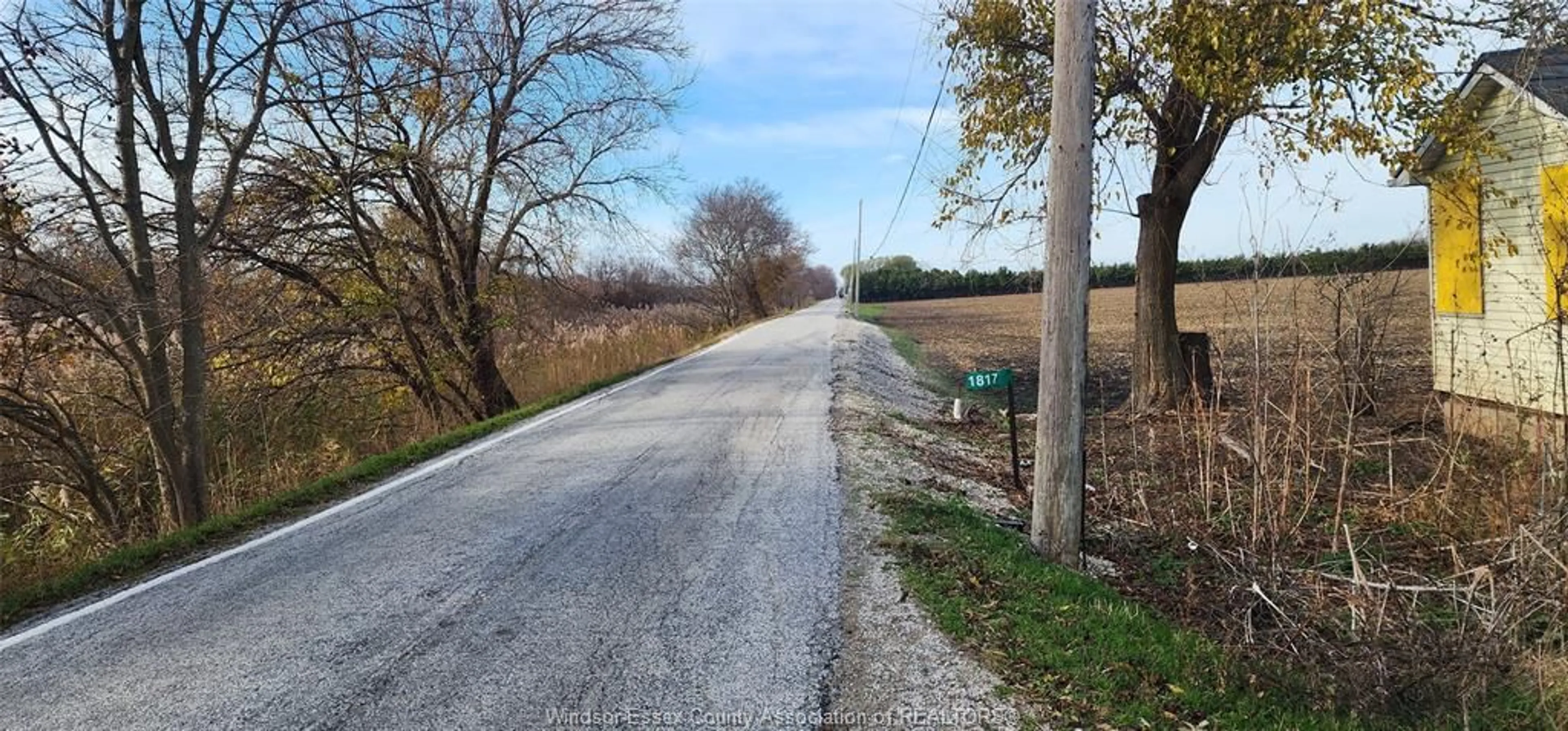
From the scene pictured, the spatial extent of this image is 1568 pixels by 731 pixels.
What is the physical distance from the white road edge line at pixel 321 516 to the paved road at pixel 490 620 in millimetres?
77

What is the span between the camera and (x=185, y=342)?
9031mm

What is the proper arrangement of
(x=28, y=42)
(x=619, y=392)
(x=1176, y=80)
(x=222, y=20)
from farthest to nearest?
(x=619, y=392), (x=1176, y=80), (x=222, y=20), (x=28, y=42)

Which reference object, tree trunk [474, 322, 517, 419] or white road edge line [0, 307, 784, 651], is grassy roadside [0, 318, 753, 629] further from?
tree trunk [474, 322, 517, 419]

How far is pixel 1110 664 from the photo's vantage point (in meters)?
4.14

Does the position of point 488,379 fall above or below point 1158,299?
below

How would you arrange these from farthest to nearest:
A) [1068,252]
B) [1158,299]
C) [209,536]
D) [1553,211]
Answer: [1158,299]
[1553,211]
[209,536]
[1068,252]

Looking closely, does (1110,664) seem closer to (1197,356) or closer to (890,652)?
(890,652)

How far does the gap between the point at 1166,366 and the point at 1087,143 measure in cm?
783

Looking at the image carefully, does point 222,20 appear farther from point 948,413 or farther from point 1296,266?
point 948,413

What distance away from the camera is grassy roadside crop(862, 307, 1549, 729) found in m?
3.79

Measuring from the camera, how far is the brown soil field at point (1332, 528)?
4332 millimetres

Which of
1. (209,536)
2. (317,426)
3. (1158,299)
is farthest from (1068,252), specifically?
(317,426)

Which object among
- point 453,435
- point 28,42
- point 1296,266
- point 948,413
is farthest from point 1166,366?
point 28,42

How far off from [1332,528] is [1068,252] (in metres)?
3.34
